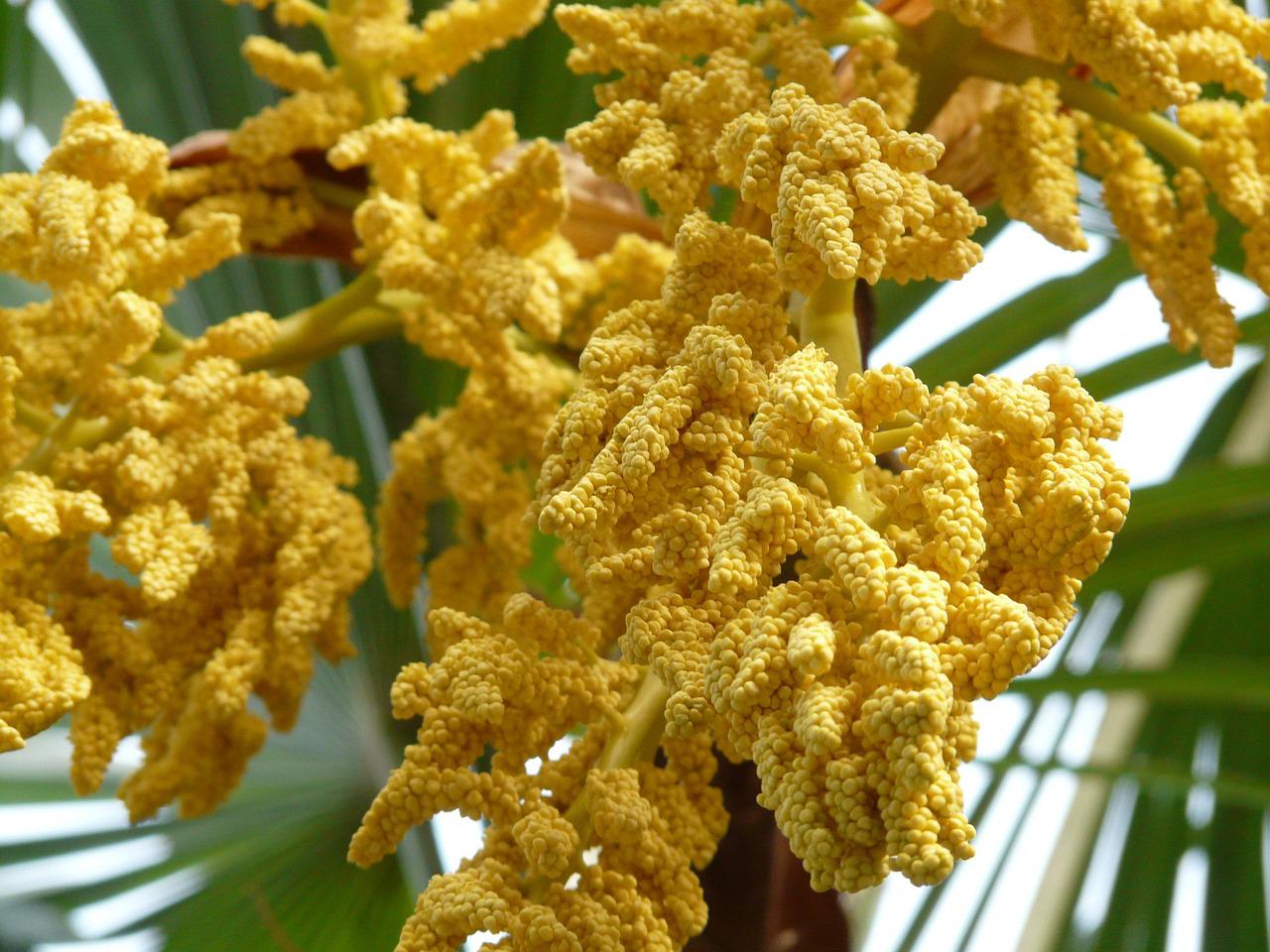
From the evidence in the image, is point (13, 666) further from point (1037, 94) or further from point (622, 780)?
point (1037, 94)

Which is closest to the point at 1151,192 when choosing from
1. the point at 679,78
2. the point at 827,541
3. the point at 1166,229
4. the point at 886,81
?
the point at 1166,229

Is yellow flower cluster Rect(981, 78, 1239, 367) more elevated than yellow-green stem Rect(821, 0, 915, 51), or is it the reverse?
yellow-green stem Rect(821, 0, 915, 51)

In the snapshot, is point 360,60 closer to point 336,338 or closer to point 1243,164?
point 336,338

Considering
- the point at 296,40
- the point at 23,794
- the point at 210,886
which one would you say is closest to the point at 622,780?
the point at 210,886

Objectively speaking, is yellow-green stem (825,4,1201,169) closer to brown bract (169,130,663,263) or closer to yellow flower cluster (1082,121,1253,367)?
yellow flower cluster (1082,121,1253,367)

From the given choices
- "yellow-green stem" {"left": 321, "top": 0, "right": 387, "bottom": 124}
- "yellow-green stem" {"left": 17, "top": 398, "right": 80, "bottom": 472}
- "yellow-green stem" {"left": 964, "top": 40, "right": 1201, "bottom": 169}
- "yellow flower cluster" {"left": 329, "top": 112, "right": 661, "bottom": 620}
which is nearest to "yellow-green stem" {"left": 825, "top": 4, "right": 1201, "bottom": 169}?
"yellow-green stem" {"left": 964, "top": 40, "right": 1201, "bottom": 169}

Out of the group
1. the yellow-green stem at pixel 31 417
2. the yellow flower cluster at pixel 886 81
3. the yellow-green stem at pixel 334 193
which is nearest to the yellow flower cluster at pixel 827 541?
the yellow flower cluster at pixel 886 81
